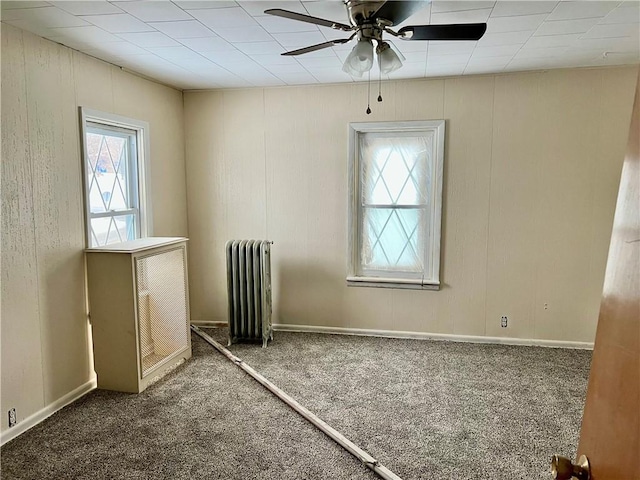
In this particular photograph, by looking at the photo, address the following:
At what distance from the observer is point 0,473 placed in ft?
7.38

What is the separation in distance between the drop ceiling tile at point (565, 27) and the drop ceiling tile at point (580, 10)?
0.22ft

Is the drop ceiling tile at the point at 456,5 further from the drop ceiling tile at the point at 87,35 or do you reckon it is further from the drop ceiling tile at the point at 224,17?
the drop ceiling tile at the point at 87,35

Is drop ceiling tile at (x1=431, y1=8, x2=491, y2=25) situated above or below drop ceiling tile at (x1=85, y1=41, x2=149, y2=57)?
above

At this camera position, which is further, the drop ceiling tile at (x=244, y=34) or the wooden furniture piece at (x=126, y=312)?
the wooden furniture piece at (x=126, y=312)

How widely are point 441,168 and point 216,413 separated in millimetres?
2740

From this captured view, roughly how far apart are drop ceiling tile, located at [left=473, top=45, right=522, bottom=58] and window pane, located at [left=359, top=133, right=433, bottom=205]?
924mm

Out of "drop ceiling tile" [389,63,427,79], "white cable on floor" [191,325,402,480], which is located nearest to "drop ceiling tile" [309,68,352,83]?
"drop ceiling tile" [389,63,427,79]

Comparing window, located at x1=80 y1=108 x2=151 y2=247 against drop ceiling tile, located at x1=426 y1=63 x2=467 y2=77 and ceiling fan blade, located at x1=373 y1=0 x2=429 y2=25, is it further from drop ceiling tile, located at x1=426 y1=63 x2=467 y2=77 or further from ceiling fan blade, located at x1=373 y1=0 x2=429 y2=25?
drop ceiling tile, located at x1=426 y1=63 x2=467 y2=77

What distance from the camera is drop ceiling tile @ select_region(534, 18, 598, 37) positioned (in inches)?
100

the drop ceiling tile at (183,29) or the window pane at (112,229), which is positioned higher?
the drop ceiling tile at (183,29)

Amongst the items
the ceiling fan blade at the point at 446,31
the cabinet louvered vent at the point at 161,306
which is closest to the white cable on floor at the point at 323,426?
the cabinet louvered vent at the point at 161,306

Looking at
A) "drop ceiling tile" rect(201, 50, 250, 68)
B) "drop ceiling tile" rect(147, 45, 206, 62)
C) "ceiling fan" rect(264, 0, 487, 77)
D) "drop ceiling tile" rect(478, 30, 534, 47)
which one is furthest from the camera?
"drop ceiling tile" rect(201, 50, 250, 68)

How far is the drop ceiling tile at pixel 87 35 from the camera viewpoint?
2.62m

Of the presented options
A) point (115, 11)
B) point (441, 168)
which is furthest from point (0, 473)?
point (441, 168)
